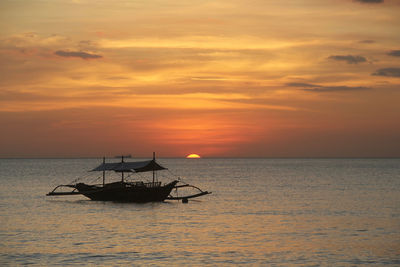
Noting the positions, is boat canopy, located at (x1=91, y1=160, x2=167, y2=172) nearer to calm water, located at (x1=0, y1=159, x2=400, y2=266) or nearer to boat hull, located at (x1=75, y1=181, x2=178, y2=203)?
boat hull, located at (x1=75, y1=181, x2=178, y2=203)

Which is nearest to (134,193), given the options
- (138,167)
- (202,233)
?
(138,167)

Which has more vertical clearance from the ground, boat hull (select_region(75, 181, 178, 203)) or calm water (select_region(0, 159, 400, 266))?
boat hull (select_region(75, 181, 178, 203))

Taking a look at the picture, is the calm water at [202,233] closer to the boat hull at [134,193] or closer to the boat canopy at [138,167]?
the boat hull at [134,193]

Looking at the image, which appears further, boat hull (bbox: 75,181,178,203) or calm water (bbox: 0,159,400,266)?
boat hull (bbox: 75,181,178,203)

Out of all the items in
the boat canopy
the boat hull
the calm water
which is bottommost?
the calm water

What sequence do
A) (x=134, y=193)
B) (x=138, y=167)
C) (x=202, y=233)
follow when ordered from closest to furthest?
(x=202, y=233) → (x=134, y=193) → (x=138, y=167)

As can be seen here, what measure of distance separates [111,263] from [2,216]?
27.6 m

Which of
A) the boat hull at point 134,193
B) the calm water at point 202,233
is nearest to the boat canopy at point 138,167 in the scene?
the boat hull at point 134,193

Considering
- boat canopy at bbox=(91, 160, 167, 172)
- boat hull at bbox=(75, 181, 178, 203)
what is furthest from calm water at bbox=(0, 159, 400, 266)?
boat canopy at bbox=(91, 160, 167, 172)

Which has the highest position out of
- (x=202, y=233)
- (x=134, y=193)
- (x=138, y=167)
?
(x=138, y=167)

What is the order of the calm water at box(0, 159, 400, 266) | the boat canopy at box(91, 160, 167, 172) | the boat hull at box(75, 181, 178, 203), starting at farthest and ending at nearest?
the boat hull at box(75, 181, 178, 203) → the boat canopy at box(91, 160, 167, 172) → the calm water at box(0, 159, 400, 266)

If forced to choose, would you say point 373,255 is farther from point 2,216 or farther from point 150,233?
point 2,216

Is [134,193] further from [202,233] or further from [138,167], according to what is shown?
[202,233]

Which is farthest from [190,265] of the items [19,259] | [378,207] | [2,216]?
[378,207]
